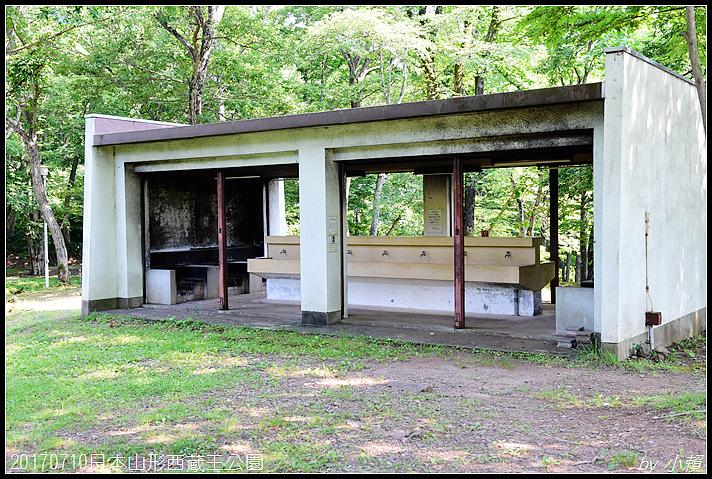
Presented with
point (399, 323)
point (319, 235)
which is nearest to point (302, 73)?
point (319, 235)

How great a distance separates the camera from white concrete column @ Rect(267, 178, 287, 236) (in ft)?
54.9

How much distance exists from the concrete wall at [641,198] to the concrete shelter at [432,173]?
17mm

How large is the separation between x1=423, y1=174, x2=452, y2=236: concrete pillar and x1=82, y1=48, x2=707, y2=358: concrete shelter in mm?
66

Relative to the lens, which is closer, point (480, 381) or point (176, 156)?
point (480, 381)

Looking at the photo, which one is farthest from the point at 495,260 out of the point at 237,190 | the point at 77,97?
the point at 77,97

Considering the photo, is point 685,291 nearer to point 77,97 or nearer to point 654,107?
Result: point 654,107

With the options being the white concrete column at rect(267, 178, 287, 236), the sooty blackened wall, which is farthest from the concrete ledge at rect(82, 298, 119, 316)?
the white concrete column at rect(267, 178, 287, 236)

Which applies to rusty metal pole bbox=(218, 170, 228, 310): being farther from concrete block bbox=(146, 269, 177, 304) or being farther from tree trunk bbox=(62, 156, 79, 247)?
tree trunk bbox=(62, 156, 79, 247)

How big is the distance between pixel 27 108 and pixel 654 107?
63.6ft

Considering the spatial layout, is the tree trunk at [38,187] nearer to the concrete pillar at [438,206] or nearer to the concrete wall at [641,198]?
the concrete pillar at [438,206]

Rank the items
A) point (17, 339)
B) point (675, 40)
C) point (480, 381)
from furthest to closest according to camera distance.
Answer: point (675, 40)
point (17, 339)
point (480, 381)

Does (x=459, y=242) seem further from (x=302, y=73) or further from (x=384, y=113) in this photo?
(x=302, y=73)

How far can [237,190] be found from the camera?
16.4 m

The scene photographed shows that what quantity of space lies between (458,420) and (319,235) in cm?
548
